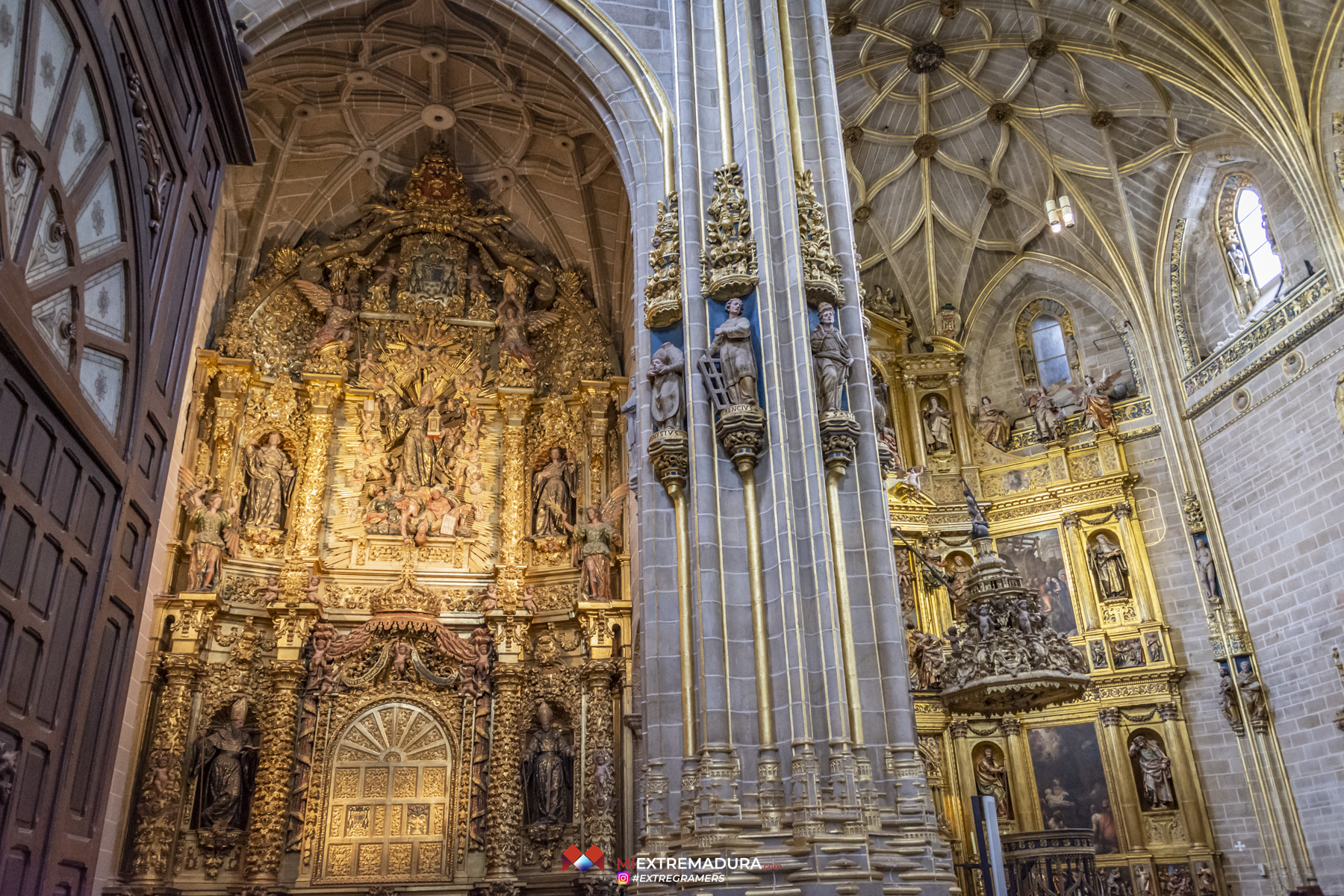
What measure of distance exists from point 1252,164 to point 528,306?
1272cm

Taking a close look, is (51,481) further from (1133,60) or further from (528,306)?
(1133,60)

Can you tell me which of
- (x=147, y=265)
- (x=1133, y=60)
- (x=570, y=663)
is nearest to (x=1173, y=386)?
(x=1133, y=60)

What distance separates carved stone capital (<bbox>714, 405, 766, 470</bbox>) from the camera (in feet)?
33.1

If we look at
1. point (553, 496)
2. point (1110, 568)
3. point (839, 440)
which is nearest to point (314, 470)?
point (553, 496)

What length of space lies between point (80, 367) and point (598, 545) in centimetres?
1015

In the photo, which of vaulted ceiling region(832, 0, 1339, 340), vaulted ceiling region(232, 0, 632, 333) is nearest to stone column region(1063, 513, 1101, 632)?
vaulted ceiling region(832, 0, 1339, 340)

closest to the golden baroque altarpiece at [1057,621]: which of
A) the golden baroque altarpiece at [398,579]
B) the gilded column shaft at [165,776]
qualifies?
the golden baroque altarpiece at [398,579]

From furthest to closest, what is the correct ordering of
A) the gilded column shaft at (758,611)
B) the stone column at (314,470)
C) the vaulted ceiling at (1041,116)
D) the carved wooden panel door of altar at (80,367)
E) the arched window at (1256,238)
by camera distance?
1. the arched window at (1256,238)
2. the stone column at (314,470)
3. the vaulted ceiling at (1041,116)
4. the gilded column shaft at (758,611)
5. the carved wooden panel door of altar at (80,367)

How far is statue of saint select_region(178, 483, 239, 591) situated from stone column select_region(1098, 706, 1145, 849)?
1437cm

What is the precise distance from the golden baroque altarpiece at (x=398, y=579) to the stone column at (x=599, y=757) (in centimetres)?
4

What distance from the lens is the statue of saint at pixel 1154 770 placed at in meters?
15.8

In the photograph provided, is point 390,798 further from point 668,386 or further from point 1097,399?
point 1097,399

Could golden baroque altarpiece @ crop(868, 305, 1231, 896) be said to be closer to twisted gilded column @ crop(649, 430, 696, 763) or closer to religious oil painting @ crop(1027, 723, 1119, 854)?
religious oil painting @ crop(1027, 723, 1119, 854)

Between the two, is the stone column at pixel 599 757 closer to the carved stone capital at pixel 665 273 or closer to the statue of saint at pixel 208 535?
the statue of saint at pixel 208 535
